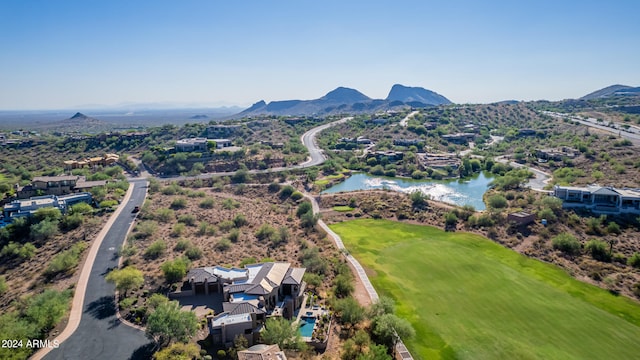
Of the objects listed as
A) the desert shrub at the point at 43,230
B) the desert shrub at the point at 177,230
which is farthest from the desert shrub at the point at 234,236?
the desert shrub at the point at 43,230

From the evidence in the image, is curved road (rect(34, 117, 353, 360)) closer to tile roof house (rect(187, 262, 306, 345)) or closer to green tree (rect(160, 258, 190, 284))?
green tree (rect(160, 258, 190, 284))

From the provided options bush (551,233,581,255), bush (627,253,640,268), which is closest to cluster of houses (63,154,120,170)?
bush (551,233,581,255)

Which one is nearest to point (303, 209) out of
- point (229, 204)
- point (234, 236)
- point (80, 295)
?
point (229, 204)

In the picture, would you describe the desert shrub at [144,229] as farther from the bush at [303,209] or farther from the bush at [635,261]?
the bush at [635,261]

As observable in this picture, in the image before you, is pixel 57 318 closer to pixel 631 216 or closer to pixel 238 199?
pixel 238 199

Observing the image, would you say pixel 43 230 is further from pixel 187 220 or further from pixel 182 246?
pixel 182 246
